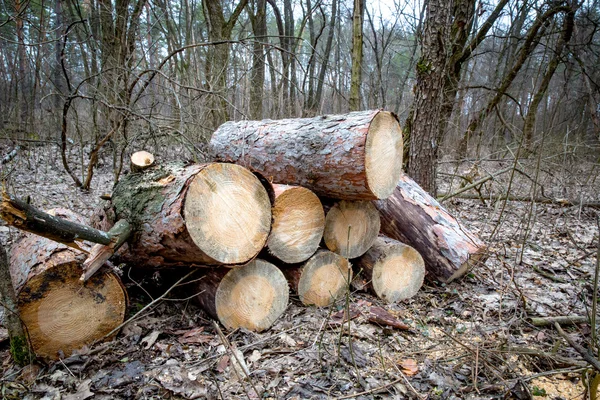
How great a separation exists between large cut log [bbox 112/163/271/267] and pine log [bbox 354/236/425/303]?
1027 mm

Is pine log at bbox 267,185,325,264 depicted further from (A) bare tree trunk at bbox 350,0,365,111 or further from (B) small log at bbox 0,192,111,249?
(A) bare tree trunk at bbox 350,0,365,111

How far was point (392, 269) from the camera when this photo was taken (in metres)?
2.96

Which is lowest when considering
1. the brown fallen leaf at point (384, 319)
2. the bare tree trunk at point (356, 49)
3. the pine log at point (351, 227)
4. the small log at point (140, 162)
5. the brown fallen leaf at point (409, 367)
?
the brown fallen leaf at point (409, 367)

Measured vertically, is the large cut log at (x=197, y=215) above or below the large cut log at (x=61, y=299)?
above

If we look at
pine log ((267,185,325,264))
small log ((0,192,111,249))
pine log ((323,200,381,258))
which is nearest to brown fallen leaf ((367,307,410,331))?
pine log ((323,200,381,258))

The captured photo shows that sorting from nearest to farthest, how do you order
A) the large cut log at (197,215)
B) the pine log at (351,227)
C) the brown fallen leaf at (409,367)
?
1. the brown fallen leaf at (409,367)
2. the large cut log at (197,215)
3. the pine log at (351,227)

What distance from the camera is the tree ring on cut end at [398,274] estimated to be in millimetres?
2936

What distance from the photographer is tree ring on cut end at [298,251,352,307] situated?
2.74 m

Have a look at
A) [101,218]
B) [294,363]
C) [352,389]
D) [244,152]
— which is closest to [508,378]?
[352,389]

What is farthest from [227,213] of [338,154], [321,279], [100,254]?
[321,279]

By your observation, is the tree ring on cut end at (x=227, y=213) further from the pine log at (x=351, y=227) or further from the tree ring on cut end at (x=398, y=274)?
the tree ring on cut end at (x=398, y=274)

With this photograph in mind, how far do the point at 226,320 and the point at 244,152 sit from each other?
152 centimetres

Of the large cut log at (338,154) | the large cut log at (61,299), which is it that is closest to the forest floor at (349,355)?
the large cut log at (61,299)

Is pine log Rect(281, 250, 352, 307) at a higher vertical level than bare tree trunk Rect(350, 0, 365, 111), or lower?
lower
